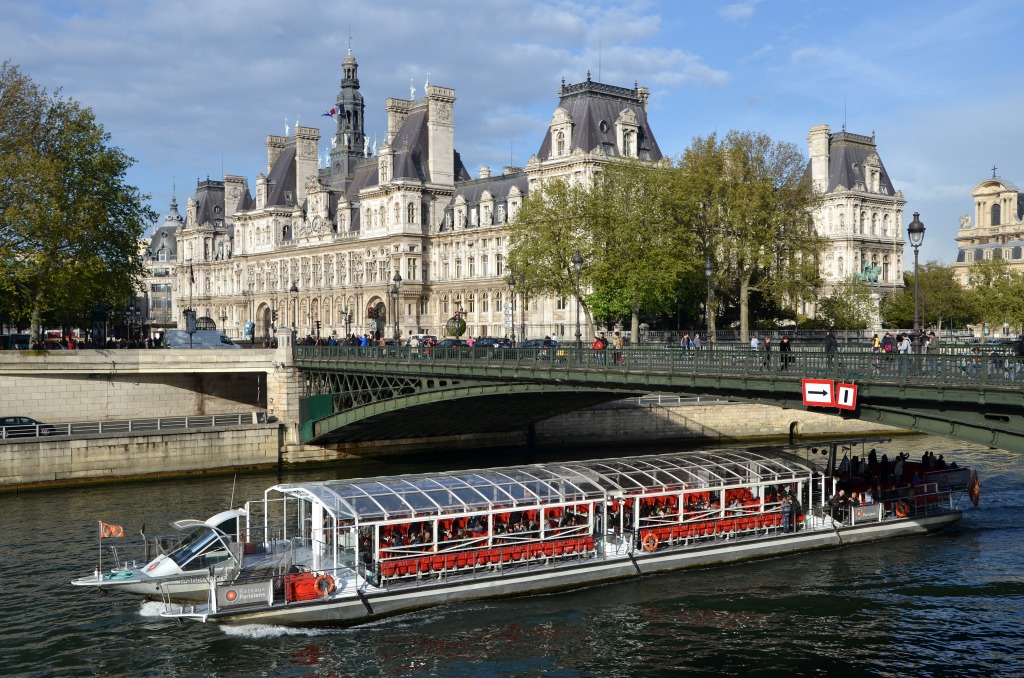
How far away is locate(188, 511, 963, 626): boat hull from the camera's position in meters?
26.0

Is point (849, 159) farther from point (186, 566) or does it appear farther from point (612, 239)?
point (186, 566)

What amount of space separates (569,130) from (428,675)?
6322 centimetres

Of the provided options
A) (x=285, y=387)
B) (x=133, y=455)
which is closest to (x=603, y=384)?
(x=133, y=455)

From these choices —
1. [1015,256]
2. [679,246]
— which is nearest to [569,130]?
[679,246]

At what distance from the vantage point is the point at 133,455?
46.9 metres

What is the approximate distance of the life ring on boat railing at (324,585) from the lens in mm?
26297

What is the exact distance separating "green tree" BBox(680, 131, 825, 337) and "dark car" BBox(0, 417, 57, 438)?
35599 mm

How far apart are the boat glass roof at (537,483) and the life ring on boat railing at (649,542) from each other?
1252 millimetres

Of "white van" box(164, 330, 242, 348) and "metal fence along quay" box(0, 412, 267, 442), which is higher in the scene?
"white van" box(164, 330, 242, 348)

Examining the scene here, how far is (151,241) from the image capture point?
574 feet

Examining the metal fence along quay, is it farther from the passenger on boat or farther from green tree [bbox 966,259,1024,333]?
green tree [bbox 966,259,1024,333]

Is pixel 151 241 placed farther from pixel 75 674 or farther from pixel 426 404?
pixel 75 674

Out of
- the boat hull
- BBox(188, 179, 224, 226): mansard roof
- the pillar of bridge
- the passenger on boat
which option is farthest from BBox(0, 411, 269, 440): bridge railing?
BBox(188, 179, 224, 226): mansard roof

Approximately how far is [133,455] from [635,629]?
93.6 feet
